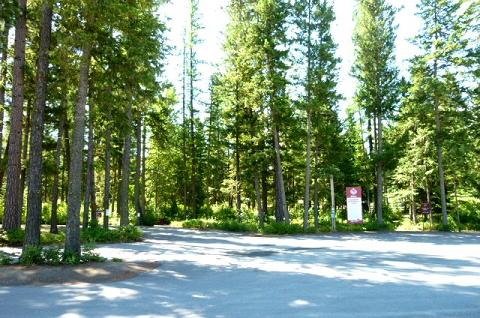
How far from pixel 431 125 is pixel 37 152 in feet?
82.0

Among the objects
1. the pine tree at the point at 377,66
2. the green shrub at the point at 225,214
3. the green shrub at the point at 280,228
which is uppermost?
the pine tree at the point at 377,66

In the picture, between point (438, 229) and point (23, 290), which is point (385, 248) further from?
point (438, 229)

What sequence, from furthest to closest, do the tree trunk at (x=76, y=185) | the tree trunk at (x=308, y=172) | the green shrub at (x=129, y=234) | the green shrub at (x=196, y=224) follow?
the green shrub at (x=196, y=224), the tree trunk at (x=308, y=172), the green shrub at (x=129, y=234), the tree trunk at (x=76, y=185)

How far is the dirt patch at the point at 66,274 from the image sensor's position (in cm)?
943

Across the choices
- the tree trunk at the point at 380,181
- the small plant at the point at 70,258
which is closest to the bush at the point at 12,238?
the small plant at the point at 70,258

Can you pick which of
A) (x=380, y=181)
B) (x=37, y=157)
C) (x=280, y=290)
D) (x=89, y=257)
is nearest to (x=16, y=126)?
(x=37, y=157)

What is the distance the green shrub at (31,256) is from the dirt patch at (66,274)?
23cm

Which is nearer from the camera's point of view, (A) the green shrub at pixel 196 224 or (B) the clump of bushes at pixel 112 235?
(B) the clump of bushes at pixel 112 235

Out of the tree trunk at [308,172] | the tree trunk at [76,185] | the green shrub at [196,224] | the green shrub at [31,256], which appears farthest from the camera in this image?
the green shrub at [196,224]

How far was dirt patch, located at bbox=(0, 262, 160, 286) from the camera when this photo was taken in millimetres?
9430

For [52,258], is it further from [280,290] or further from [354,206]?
[354,206]

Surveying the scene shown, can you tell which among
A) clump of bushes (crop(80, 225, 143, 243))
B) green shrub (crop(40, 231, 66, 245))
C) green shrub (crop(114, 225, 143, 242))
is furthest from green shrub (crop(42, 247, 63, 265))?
green shrub (crop(114, 225, 143, 242))

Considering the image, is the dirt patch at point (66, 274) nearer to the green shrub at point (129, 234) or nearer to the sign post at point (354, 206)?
the green shrub at point (129, 234)

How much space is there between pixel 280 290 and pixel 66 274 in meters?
5.02
